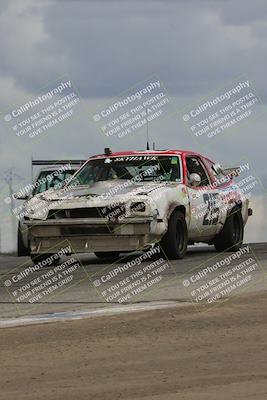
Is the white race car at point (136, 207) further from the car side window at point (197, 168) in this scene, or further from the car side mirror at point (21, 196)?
the car side mirror at point (21, 196)

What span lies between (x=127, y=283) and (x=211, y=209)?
406 cm

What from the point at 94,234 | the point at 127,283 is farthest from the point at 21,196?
the point at 127,283

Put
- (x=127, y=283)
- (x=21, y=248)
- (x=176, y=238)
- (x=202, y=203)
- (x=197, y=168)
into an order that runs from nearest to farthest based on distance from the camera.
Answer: (x=127, y=283), (x=176, y=238), (x=202, y=203), (x=197, y=168), (x=21, y=248)

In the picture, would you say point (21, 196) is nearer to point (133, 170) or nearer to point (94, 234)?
point (133, 170)

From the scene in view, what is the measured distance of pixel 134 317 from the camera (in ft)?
34.5

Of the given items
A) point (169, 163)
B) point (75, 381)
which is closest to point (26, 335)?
point (75, 381)

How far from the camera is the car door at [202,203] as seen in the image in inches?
653

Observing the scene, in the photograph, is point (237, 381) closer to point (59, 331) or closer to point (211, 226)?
point (59, 331)

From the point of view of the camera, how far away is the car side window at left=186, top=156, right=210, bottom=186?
1714 cm

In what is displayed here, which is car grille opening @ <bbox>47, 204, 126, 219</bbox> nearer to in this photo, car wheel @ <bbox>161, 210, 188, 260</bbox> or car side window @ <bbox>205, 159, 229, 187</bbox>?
car wheel @ <bbox>161, 210, 188, 260</bbox>

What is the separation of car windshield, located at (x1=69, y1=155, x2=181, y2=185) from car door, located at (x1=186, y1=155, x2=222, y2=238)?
0.97 feet

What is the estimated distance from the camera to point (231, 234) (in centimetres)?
1789

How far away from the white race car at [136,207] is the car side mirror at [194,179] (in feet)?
0.05

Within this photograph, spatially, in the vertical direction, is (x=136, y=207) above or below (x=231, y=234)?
above
